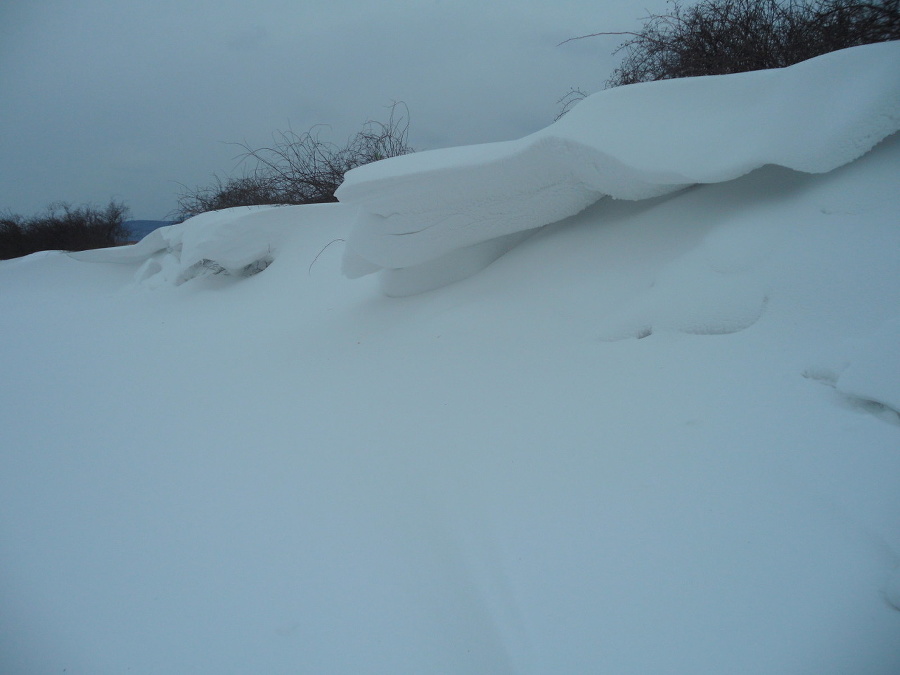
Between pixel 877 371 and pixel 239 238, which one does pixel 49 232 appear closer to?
pixel 239 238

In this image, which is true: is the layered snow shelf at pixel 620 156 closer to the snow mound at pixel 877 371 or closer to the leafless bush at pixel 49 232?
the snow mound at pixel 877 371

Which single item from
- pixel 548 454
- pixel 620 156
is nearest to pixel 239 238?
pixel 620 156

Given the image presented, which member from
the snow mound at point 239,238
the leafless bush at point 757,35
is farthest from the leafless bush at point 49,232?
the leafless bush at point 757,35

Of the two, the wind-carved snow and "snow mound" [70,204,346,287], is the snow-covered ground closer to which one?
the wind-carved snow

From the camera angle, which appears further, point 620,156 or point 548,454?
point 620,156

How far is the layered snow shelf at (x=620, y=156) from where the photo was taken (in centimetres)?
149

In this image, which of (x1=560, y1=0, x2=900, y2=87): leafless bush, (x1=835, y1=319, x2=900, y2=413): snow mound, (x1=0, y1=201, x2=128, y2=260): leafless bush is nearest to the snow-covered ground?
(x1=835, y1=319, x2=900, y2=413): snow mound

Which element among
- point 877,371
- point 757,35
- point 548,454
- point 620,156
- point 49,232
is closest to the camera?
point 877,371

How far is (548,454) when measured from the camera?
1.24 m

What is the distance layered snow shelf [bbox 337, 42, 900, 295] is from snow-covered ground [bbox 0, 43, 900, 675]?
0.01m

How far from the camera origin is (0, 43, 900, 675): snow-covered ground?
85 cm

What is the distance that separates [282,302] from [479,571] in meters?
2.93

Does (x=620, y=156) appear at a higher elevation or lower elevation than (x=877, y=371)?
higher

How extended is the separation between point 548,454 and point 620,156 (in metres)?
1.11
